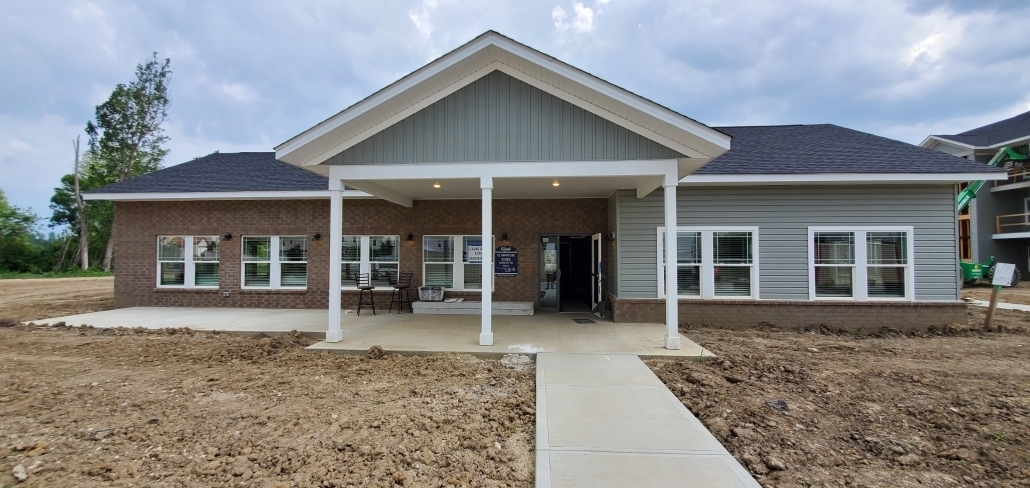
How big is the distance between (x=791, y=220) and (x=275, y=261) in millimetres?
12114

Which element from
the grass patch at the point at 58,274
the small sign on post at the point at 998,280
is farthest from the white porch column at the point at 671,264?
the grass patch at the point at 58,274

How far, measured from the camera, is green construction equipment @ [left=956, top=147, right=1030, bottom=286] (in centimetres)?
1552

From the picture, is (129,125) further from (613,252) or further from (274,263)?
(613,252)

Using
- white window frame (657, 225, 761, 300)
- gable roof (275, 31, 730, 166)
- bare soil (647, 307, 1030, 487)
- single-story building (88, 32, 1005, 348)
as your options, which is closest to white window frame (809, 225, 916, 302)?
single-story building (88, 32, 1005, 348)

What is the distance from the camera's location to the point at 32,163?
34375 millimetres

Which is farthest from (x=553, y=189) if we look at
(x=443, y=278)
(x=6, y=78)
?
(x=6, y=78)

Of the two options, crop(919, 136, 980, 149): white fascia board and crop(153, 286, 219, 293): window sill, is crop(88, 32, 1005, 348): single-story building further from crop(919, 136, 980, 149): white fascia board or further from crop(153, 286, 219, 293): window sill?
crop(919, 136, 980, 149): white fascia board

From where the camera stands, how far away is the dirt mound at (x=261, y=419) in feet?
9.41

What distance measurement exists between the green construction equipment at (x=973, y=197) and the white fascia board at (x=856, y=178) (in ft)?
35.5

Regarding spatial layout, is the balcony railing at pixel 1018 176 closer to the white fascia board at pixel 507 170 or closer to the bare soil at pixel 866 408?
the bare soil at pixel 866 408

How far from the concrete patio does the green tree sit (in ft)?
73.8

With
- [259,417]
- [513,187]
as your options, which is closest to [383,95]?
[513,187]

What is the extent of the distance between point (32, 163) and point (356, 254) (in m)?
44.2

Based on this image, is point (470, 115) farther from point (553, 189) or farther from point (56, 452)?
point (56, 452)
